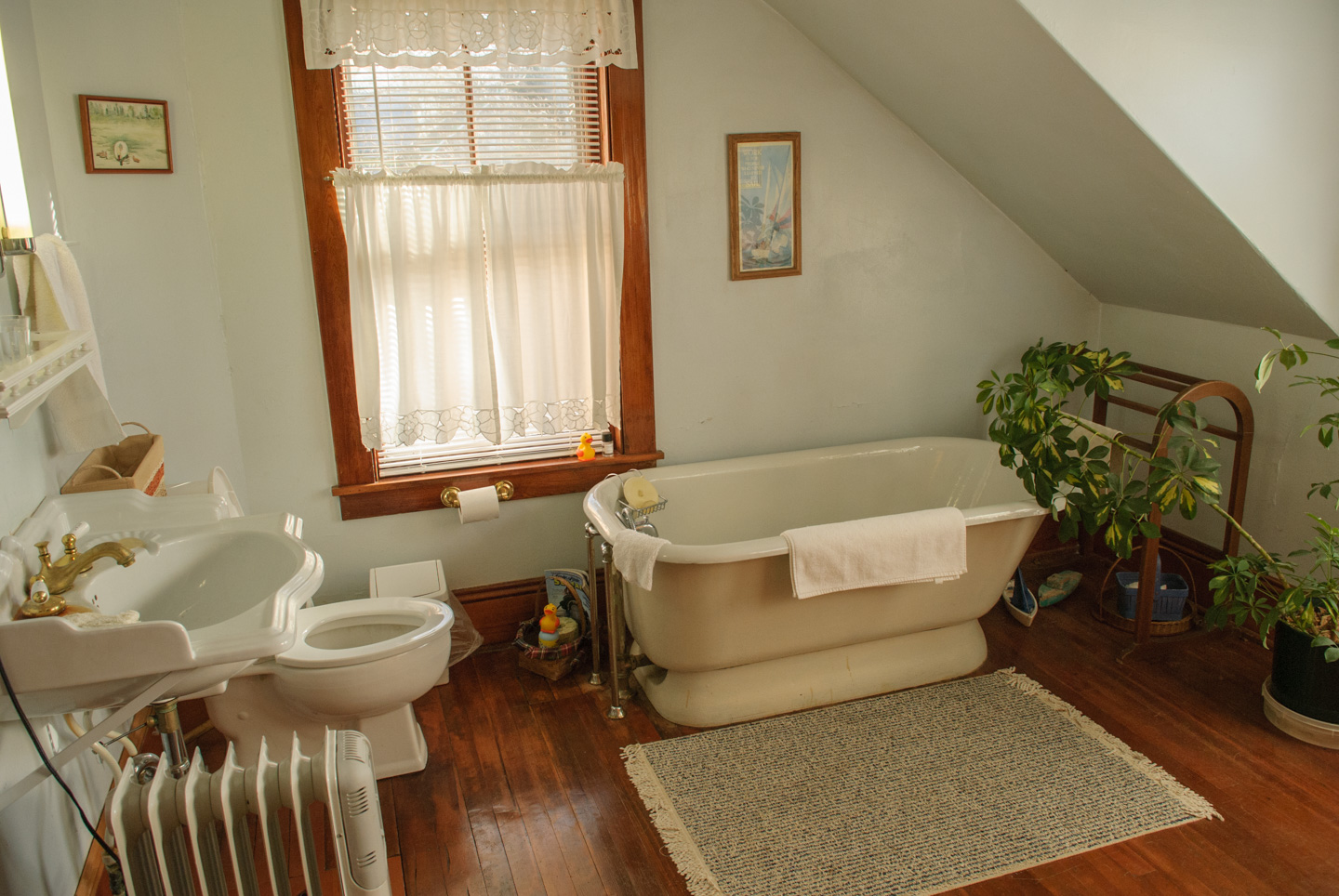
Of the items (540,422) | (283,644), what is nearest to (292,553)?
(283,644)

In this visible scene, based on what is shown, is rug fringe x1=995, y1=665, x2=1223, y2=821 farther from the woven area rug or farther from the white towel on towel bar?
the white towel on towel bar

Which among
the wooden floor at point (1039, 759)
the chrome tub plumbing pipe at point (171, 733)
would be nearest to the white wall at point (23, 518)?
the chrome tub plumbing pipe at point (171, 733)

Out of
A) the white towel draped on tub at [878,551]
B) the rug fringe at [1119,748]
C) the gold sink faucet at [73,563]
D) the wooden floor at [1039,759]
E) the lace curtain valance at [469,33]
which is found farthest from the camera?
the lace curtain valance at [469,33]

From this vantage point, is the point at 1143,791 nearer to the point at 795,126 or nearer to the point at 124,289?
the point at 795,126

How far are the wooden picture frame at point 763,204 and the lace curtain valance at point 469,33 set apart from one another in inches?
20.5

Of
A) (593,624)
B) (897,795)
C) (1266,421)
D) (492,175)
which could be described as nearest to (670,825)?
(897,795)

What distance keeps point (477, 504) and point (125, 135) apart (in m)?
1.43

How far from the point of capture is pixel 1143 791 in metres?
2.54

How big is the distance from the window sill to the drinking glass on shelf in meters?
1.47

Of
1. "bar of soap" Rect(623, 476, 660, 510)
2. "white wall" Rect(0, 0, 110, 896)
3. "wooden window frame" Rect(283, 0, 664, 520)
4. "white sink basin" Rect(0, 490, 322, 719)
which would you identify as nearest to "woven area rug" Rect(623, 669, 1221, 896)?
"bar of soap" Rect(623, 476, 660, 510)

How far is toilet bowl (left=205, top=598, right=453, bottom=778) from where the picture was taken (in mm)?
2498

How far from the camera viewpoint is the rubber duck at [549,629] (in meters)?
3.16

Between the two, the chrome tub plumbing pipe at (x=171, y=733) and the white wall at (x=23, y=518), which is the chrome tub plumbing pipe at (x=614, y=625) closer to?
the chrome tub plumbing pipe at (x=171, y=733)

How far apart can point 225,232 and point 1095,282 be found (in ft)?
10.2
